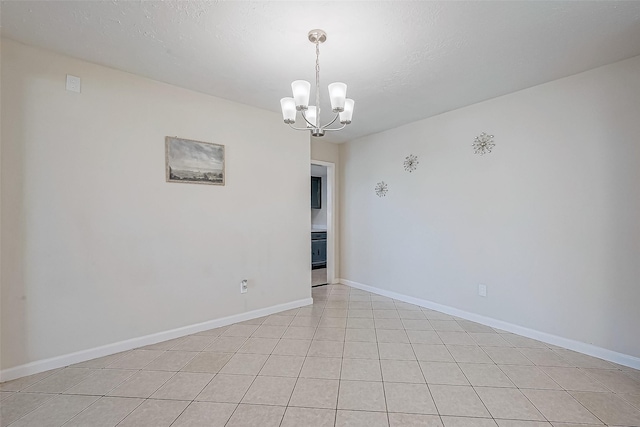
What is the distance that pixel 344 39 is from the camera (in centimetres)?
197

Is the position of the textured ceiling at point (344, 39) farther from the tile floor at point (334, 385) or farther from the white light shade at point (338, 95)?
the tile floor at point (334, 385)

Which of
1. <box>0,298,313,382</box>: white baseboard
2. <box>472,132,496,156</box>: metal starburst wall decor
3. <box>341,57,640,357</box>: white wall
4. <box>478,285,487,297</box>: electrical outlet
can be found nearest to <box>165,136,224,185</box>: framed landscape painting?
<box>0,298,313,382</box>: white baseboard

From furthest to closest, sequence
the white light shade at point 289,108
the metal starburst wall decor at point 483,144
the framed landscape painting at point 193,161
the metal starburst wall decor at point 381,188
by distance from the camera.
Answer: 1. the metal starburst wall decor at point 381,188
2. the metal starburst wall decor at point 483,144
3. the framed landscape painting at point 193,161
4. the white light shade at point 289,108

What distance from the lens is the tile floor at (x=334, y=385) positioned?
5.38 feet

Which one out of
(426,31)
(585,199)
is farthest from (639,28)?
(426,31)

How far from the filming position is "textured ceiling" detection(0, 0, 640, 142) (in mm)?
1707

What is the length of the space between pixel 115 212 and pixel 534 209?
374cm

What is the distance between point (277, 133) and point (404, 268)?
2420mm

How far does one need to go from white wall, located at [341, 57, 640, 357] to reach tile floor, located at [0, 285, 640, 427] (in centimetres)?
42

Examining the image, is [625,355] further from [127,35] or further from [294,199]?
[127,35]

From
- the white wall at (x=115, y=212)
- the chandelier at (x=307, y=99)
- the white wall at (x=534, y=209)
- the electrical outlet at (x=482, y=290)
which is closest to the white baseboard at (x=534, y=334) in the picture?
the white wall at (x=534, y=209)

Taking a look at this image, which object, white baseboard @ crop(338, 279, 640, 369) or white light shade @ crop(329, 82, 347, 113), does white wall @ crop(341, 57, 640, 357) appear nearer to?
white baseboard @ crop(338, 279, 640, 369)

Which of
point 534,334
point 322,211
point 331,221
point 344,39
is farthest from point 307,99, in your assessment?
point 322,211

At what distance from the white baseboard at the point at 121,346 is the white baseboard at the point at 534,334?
1.77 m
